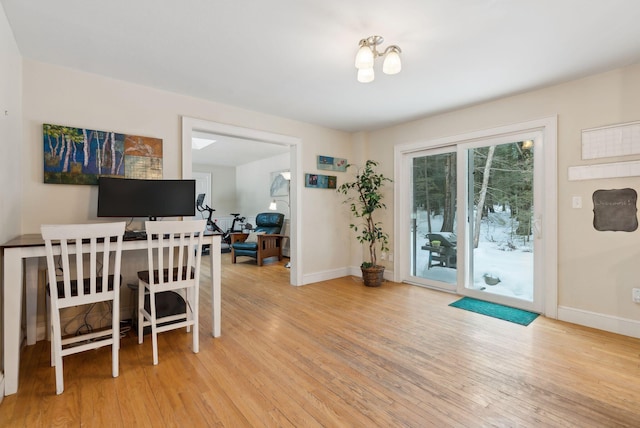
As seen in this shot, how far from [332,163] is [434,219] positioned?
1697 mm

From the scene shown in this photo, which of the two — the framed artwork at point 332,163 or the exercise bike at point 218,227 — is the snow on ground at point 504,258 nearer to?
the framed artwork at point 332,163

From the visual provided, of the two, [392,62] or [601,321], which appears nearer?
[392,62]

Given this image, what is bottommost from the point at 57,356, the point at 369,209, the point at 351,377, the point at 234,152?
the point at 351,377

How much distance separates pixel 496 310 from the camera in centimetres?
316

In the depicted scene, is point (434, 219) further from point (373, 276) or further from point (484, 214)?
point (373, 276)

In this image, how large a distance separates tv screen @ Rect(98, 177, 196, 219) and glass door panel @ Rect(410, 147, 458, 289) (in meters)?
2.96

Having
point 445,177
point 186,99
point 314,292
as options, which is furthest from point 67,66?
point 445,177

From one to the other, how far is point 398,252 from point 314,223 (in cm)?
131

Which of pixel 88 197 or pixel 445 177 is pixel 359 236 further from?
pixel 88 197

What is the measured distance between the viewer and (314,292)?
3.85m

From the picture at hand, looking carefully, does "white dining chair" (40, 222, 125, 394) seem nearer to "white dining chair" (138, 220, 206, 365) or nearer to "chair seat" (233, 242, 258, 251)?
"white dining chair" (138, 220, 206, 365)

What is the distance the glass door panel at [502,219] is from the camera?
318cm

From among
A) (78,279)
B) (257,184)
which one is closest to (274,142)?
(78,279)

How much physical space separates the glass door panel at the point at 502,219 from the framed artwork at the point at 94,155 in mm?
3589
